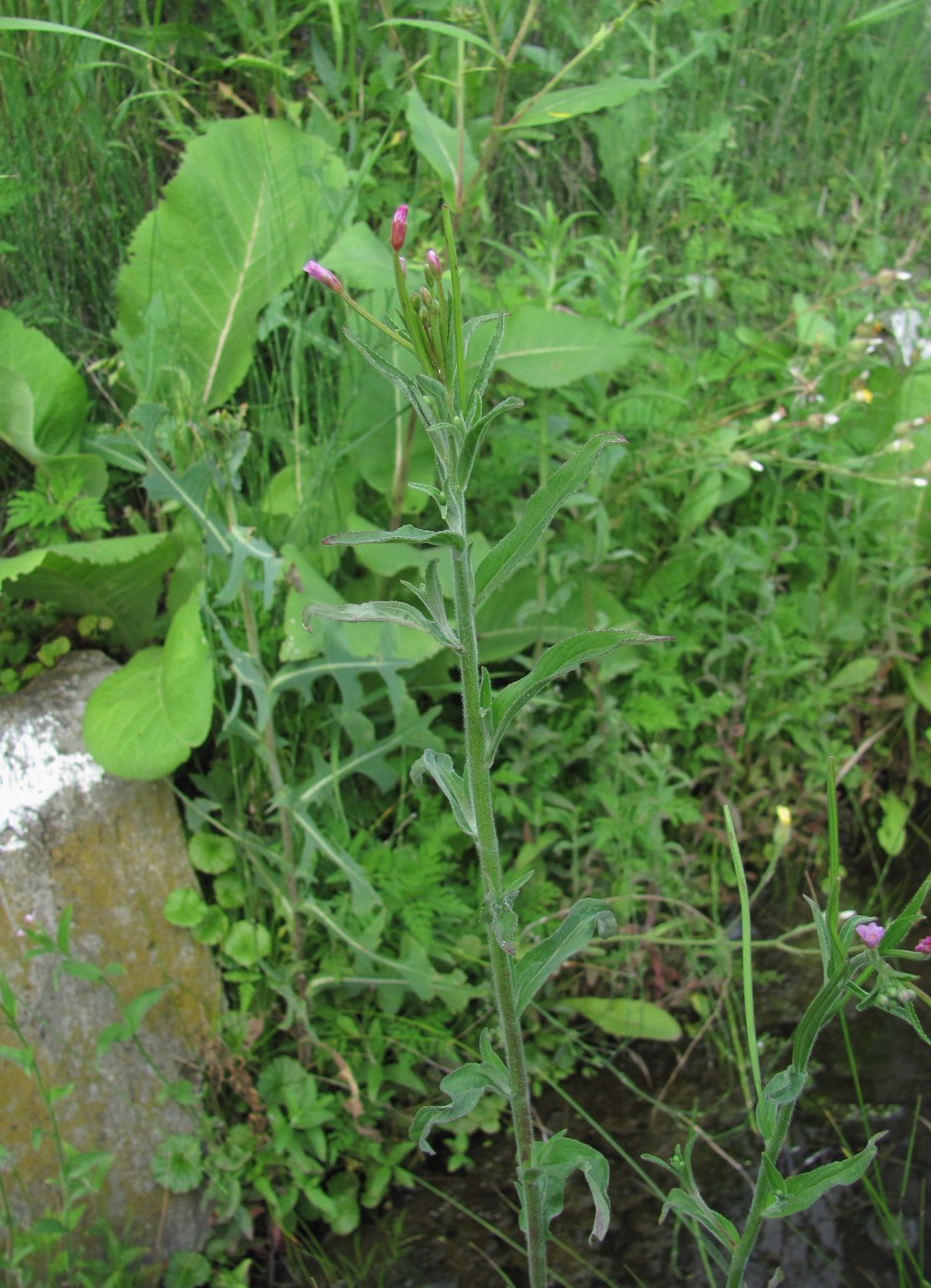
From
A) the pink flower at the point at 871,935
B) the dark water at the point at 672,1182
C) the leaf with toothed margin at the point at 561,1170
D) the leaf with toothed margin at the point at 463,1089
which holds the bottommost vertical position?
the dark water at the point at 672,1182

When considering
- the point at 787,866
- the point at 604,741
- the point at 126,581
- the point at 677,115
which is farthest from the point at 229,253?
the point at 787,866

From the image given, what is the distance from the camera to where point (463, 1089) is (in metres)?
1.07

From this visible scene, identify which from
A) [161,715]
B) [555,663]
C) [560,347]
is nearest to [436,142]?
[560,347]

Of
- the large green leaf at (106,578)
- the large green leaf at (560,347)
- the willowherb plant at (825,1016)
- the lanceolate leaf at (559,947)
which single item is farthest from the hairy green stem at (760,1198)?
the large green leaf at (106,578)

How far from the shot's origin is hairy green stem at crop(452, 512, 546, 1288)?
938 millimetres

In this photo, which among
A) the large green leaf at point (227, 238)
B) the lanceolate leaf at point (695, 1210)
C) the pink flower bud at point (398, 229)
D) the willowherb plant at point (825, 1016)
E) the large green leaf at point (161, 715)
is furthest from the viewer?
the large green leaf at point (227, 238)

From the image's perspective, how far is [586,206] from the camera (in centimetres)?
288

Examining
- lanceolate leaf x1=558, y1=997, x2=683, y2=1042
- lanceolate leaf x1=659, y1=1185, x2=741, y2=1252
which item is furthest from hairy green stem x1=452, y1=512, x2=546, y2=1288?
lanceolate leaf x1=558, y1=997, x2=683, y2=1042

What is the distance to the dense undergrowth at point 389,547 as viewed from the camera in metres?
1.75

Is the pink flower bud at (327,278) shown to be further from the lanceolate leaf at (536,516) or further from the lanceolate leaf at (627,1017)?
the lanceolate leaf at (627,1017)

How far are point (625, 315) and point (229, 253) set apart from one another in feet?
2.71

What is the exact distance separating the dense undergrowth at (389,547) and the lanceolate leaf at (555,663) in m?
0.69

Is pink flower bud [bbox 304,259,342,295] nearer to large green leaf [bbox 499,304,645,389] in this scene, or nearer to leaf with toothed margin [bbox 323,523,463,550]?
leaf with toothed margin [bbox 323,523,463,550]

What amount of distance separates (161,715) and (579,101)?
4.19 feet
